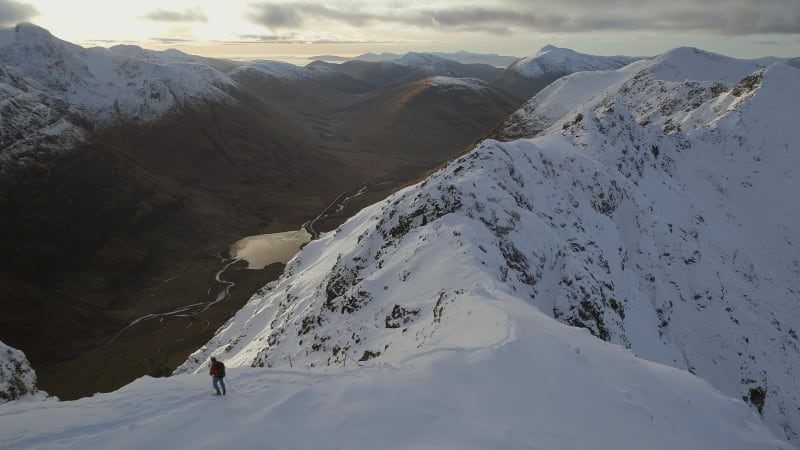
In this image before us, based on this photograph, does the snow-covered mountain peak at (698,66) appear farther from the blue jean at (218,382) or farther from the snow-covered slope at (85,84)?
the snow-covered slope at (85,84)

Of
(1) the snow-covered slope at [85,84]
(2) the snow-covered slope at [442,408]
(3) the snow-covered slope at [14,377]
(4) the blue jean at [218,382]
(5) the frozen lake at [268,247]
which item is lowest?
(5) the frozen lake at [268,247]

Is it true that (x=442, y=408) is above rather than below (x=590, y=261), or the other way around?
above

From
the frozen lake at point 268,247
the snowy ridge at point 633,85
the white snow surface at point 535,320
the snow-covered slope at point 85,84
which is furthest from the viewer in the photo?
the snow-covered slope at point 85,84

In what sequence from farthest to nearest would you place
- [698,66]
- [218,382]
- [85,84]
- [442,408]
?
[85,84] → [698,66] → [218,382] → [442,408]

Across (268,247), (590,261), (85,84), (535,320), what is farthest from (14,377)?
(85,84)

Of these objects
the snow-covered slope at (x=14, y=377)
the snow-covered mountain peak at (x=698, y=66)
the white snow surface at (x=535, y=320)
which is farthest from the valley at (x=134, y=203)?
the snow-covered mountain peak at (x=698, y=66)

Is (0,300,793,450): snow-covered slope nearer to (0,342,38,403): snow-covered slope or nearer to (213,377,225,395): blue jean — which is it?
(213,377,225,395): blue jean

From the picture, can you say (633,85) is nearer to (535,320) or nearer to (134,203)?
(535,320)
